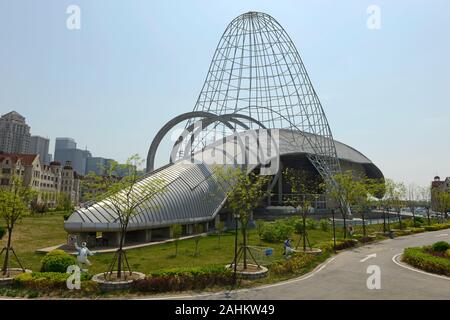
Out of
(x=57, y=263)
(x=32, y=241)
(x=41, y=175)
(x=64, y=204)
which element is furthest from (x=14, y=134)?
(x=57, y=263)

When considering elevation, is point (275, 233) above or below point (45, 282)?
above

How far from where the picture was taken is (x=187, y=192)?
127 ft

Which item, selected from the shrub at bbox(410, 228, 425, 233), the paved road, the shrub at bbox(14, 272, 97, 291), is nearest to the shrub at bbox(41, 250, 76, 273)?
the shrub at bbox(14, 272, 97, 291)

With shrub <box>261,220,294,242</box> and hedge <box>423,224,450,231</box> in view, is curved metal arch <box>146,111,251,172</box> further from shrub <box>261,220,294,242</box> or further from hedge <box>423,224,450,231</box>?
hedge <box>423,224,450,231</box>

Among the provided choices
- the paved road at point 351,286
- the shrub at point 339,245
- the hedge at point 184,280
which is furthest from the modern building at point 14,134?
the paved road at point 351,286

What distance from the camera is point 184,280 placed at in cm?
1695

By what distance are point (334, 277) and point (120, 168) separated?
1413 cm

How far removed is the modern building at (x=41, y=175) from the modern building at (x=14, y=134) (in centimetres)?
5794

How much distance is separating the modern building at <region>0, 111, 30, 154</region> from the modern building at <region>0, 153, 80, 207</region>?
57.9m

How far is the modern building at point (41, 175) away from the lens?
8456cm

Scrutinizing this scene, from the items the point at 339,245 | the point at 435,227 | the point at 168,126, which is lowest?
the point at 339,245

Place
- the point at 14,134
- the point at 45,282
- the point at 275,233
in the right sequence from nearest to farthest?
1. the point at 45,282
2. the point at 275,233
3. the point at 14,134

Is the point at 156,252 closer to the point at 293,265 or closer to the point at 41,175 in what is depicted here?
the point at 293,265

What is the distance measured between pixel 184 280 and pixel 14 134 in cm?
18452
